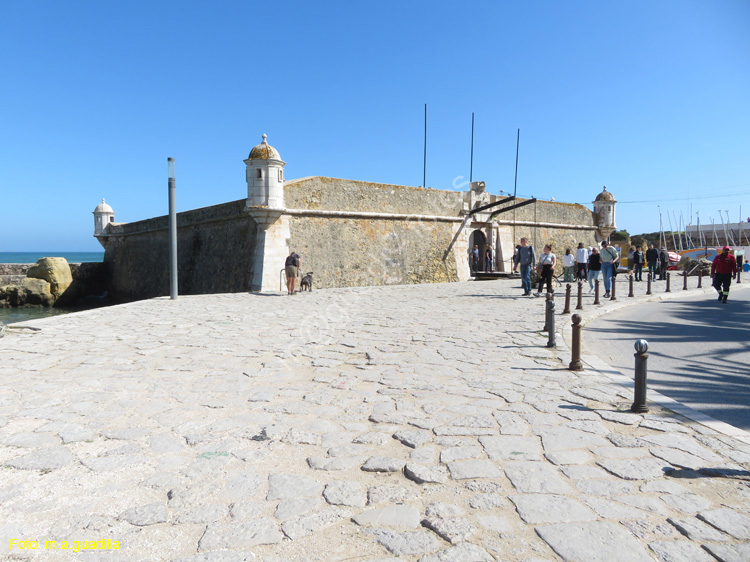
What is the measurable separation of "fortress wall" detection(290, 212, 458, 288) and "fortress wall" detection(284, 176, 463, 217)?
0.51m

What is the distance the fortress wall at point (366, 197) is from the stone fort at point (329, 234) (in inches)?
1.5

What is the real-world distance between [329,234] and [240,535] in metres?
16.1

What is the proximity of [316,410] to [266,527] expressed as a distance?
1669mm

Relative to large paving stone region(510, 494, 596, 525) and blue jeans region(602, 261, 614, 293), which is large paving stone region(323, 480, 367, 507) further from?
blue jeans region(602, 261, 614, 293)

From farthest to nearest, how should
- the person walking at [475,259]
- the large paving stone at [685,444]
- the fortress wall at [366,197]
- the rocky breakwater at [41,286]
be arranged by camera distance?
the rocky breakwater at [41,286] < the person walking at [475,259] < the fortress wall at [366,197] < the large paving stone at [685,444]

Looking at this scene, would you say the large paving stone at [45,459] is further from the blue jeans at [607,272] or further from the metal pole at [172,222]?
the blue jeans at [607,272]

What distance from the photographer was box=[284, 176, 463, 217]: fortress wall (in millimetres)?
17234

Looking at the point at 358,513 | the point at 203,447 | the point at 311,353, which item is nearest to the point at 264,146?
the point at 311,353

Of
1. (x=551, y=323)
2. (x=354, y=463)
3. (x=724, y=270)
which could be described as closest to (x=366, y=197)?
(x=724, y=270)

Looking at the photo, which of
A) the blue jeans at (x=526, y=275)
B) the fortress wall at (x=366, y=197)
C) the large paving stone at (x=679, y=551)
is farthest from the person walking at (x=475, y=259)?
the large paving stone at (x=679, y=551)

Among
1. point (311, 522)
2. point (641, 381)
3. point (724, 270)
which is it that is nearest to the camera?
point (311, 522)

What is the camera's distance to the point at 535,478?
2730 mm

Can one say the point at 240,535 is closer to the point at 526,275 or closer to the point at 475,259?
the point at 526,275

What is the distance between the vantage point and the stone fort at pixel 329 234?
16203 millimetres
